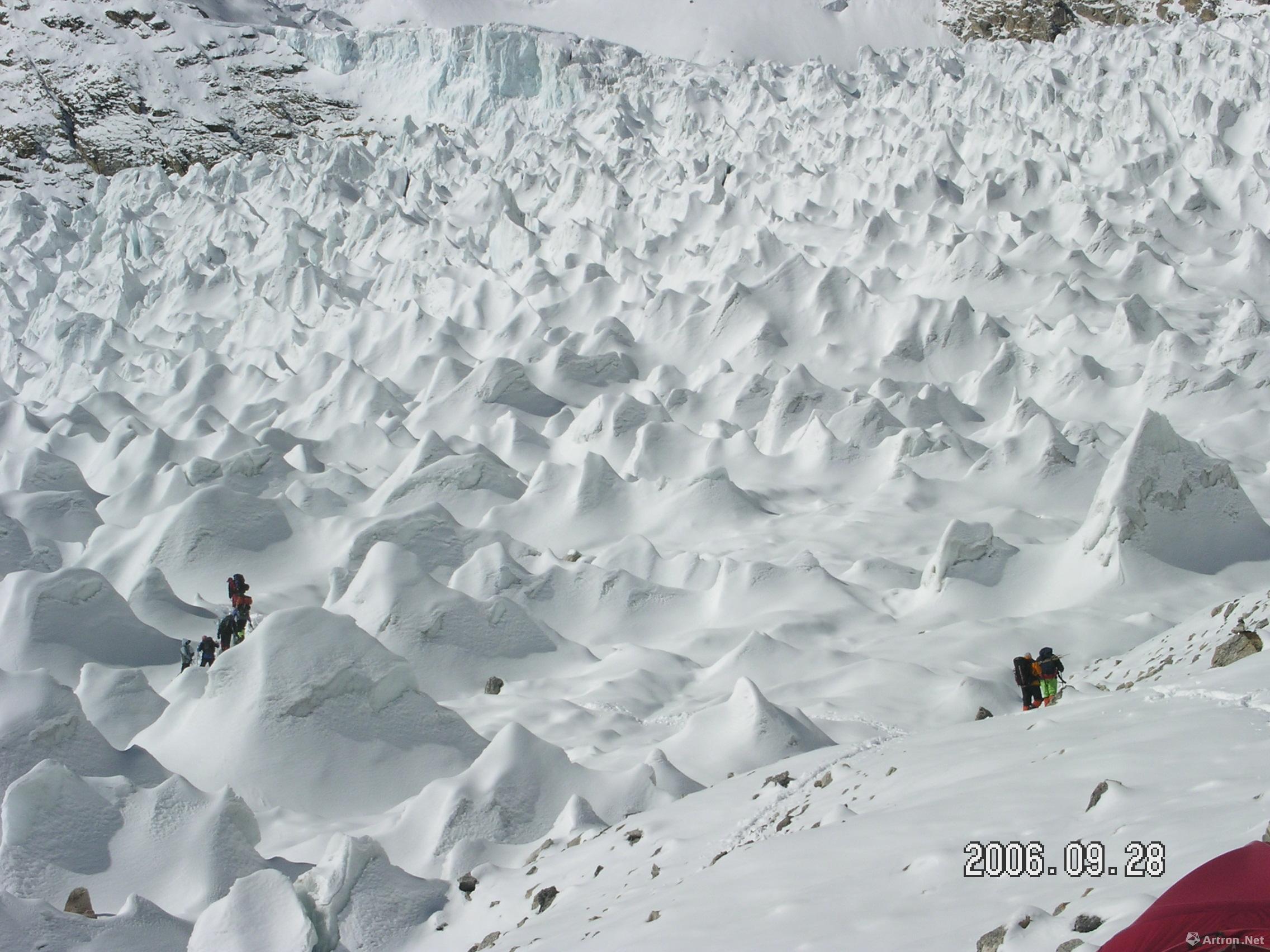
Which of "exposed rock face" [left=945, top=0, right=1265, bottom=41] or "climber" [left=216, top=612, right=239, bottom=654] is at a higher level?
"exposed rock face" [left=945, top=0, right=1265, bottom=41]

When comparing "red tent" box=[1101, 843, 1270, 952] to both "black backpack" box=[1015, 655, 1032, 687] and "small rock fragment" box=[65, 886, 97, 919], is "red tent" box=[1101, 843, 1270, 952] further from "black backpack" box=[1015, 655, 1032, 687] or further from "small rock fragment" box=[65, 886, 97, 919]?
"small rock fragment" box=[65, 886, 97, 919]

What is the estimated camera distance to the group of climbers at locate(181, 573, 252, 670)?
40.7 feet

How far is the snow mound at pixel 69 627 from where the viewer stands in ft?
41.7

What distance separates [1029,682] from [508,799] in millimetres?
3883

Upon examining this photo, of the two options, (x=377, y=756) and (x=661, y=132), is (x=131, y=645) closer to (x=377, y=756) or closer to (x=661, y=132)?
(x=377, y=756)

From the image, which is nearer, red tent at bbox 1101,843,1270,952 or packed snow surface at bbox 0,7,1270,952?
red tent at bbox 1101,843,1270,952

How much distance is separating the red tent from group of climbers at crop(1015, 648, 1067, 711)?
17.4 feet

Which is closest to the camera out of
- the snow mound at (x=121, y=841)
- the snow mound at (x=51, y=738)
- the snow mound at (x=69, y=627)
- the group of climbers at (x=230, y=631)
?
the snow mound at (x=121, y=841)

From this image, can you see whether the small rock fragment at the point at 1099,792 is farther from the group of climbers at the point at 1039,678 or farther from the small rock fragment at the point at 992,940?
the group of climbers at the point at 1039,678

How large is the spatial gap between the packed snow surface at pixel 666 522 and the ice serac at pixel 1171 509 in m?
0.05

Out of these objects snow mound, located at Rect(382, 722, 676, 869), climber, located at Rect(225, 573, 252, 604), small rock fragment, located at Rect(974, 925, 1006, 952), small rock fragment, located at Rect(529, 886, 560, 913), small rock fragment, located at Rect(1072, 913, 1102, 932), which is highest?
climber, located at Rect(225, 573, 252, 604)

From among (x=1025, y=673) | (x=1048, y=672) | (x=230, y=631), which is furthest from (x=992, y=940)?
(x=230, y=631)

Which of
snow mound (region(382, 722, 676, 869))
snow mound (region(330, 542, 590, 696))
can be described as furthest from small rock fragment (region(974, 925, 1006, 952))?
snow mound (region(330, 542, 590, 696))

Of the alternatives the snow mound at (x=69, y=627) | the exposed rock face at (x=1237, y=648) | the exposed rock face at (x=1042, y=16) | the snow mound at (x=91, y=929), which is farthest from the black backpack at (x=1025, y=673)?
the exposed rock face at (x=1042, y=16)
